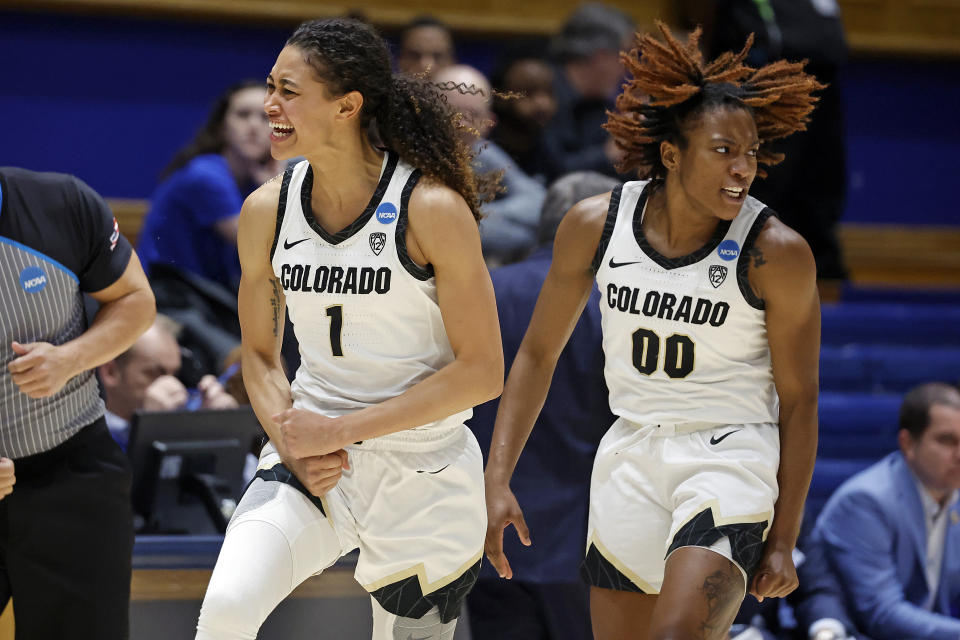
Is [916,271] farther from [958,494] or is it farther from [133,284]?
[133,284]

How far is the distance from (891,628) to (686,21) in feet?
15.5

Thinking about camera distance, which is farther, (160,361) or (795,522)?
(160,361)

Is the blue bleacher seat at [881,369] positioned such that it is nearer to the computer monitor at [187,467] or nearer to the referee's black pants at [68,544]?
the computer monitor at [187,467]

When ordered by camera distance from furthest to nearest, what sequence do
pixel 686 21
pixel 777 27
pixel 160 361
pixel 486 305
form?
pixel 686 21 < pixel 777 27 < pixel 160 361 < pixel 486 305

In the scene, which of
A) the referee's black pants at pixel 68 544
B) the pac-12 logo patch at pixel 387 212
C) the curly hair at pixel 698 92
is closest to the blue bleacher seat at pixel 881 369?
the curly hair at pixel 698 92

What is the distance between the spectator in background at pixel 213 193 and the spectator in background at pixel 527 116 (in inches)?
54.5

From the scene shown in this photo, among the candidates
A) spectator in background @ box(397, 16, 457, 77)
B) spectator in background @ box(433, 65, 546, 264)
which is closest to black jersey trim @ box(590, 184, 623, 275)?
spectator in background @ box(433, 65, 546, 264)

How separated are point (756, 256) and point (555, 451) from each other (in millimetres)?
1260

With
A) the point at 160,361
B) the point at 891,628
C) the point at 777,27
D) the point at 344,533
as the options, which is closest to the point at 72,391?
the point at 344,533

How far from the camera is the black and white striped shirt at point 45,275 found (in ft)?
10.6

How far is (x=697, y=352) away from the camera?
10.2 feet

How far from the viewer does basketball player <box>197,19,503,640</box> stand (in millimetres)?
2959

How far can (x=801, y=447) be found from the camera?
10.1ft

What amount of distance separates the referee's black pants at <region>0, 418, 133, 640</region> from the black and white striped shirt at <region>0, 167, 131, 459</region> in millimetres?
68
